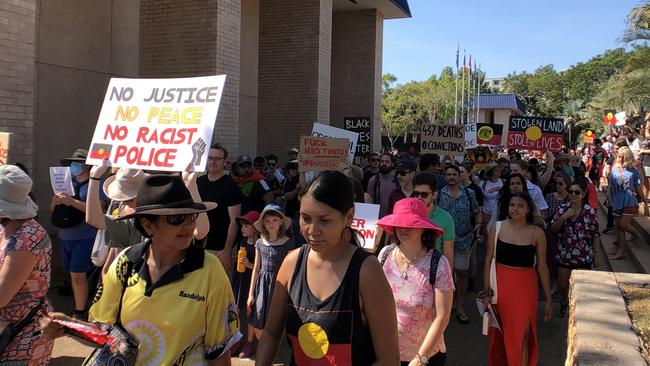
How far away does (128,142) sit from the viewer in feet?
14.2

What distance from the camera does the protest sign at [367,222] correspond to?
A: 5.51 m

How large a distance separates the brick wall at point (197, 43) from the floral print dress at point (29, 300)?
708 centimetres

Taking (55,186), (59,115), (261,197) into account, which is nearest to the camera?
(55,186)

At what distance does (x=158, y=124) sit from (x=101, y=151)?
521 millimetres

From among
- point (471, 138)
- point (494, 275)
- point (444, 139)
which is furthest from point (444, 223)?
point (471, 138)

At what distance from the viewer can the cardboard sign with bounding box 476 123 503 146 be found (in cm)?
1745

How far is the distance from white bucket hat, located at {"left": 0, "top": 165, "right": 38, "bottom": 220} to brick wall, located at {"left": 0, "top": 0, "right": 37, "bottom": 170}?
4.01 metres

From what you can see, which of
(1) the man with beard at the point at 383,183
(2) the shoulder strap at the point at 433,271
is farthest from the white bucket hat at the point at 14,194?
(1) the man with beard at the point at 383,183

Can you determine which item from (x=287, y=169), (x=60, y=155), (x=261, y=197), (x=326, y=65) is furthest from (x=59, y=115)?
(x=326, y=65)

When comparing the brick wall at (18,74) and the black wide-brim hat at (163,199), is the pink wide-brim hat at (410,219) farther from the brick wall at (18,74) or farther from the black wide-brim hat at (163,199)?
the brick wall at (18,74)

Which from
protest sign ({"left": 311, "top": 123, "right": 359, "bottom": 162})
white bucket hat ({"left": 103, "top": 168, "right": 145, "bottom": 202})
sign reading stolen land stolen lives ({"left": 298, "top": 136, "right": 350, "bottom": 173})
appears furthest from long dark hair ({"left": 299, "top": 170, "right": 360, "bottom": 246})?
protest sign ({"left": 311, "top": 123, "right": 359, "bottom": 162})

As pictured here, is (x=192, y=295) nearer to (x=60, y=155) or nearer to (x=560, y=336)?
(x=560, y=336)

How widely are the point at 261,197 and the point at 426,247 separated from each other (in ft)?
12.3

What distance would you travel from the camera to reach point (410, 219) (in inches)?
135
